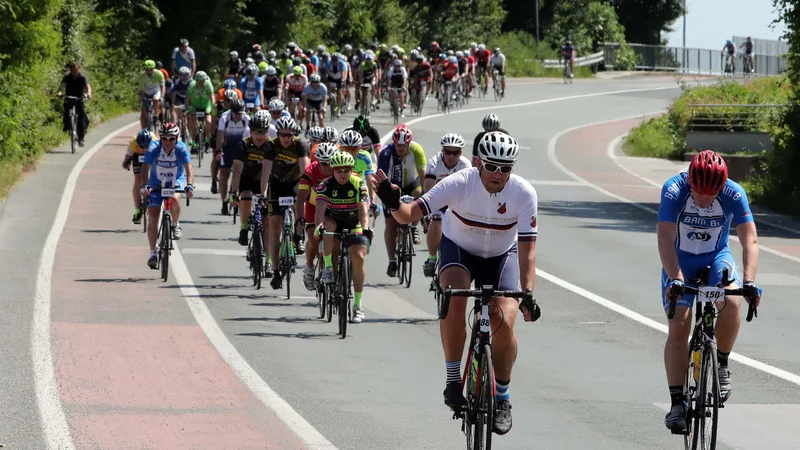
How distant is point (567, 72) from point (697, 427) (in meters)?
67.7

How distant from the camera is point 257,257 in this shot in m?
19.5

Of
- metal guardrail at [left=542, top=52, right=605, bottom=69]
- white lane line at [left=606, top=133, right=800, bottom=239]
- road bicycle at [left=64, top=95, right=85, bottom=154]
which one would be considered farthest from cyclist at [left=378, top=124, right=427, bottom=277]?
metal guardrail at [left=542, top=52, right=605, bottom=69]

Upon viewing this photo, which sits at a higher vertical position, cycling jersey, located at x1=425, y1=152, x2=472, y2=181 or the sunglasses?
the sunglasses

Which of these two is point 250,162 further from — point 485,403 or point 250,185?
point 485,403

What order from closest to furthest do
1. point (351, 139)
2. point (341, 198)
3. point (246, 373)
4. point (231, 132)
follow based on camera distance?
point (246, 373), point (341, 198), point (351, 139), point (231, 132)

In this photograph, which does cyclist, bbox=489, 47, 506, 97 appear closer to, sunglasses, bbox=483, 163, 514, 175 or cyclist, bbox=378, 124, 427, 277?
cyclist, bbox=378, 124, 427, 277

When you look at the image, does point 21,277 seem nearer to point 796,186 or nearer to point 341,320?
point 341,320

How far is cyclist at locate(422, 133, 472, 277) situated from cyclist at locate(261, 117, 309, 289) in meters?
1.46

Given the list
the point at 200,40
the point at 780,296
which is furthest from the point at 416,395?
the point at 200,40

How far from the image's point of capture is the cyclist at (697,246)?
9.70 m

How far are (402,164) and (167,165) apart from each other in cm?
306

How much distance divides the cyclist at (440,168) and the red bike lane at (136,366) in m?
2.85

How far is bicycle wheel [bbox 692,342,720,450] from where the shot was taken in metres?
9.27

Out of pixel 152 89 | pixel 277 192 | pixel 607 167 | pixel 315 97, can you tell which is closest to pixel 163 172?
pixel 277 192
